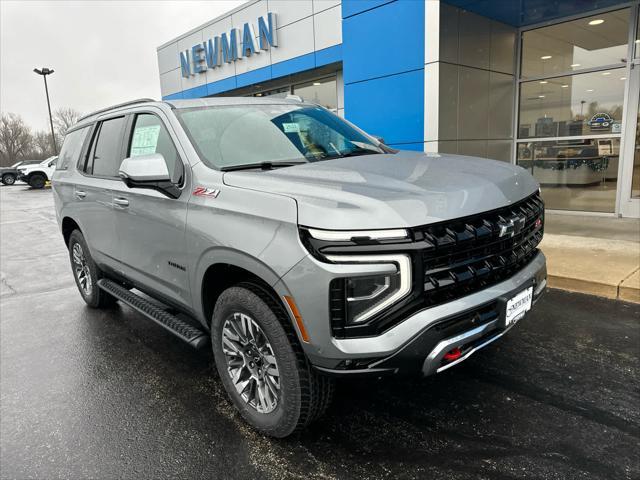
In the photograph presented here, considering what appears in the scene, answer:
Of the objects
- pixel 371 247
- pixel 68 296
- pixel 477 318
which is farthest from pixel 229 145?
pixel 68 296

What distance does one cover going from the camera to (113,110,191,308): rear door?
9.97ft

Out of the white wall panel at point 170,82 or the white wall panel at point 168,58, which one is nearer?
the white wall panel at point 168,58

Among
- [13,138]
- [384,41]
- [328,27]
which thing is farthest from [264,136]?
[13,138]

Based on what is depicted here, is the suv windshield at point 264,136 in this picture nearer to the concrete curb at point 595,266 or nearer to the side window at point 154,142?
the side window at point 154,142

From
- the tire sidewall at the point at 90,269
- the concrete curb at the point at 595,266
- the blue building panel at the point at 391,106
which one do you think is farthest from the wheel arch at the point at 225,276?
the blue building panel at the point at 391,106

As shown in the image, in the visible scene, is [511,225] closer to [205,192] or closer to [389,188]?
[389,188]

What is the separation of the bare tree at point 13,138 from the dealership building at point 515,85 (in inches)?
2944

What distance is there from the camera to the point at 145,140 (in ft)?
11.8

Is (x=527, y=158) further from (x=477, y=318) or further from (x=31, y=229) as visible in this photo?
(x=31, y=229)

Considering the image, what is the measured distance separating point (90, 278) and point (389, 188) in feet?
12.9

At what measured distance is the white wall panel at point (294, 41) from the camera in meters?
13.0

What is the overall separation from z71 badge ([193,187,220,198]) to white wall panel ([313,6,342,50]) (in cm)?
1048

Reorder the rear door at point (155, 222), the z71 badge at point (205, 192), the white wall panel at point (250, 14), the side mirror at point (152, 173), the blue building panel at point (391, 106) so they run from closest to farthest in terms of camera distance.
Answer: the z71 badge at point (205, 192) < the side mirror at point (152, 173) < the rear door at point (155, 222) < the blue building panel at point (391, 106) < the white wall panel at point (250, 14)

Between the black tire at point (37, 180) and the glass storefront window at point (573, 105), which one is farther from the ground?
the glass storefront window at point (573, 105)
